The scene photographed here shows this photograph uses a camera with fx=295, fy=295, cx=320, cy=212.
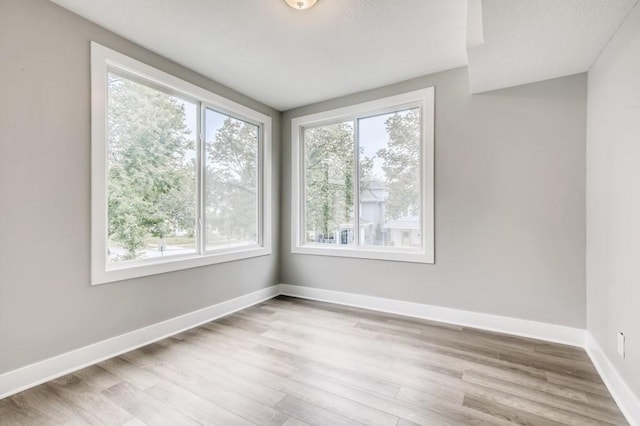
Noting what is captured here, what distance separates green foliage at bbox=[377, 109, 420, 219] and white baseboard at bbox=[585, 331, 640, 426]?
1.84m

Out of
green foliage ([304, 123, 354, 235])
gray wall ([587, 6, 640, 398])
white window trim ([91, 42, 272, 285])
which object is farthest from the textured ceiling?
gray wall ([587, 6, 640, 398])

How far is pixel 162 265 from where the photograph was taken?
277cm

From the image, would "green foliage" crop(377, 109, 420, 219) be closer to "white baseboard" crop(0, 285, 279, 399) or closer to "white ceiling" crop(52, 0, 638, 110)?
"white ceiling" crop(52, 0, 638, 110)

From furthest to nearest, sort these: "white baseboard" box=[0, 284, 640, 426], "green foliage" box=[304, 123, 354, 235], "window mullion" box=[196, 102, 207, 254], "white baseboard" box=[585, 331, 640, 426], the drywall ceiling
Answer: "green foliage" box=[304, 123, 354, 235]
"window mullion" box=[196, 102, 207, 254]
"white baseboard" box=[0, 284, 640, 426]
the drywall ceiling
"white baseboard" box=[585, 331, 640, 426]

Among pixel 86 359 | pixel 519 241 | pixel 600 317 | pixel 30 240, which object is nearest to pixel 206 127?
pixel 30 240

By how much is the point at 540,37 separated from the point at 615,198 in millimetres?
1196

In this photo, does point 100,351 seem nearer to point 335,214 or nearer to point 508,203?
point 335,214

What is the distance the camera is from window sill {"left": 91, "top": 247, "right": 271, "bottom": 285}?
2354 mm

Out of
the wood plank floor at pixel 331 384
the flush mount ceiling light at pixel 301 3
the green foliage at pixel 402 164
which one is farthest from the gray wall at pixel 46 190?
the green foliage at pixel 402 164

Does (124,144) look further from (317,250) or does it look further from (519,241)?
(519,241)

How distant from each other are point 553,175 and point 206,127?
347 centimetres

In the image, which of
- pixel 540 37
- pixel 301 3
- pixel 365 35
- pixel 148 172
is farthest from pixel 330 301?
pixel 540 37

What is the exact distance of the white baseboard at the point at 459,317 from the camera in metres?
2.63

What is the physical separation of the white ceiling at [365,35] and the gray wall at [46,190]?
0.30m
